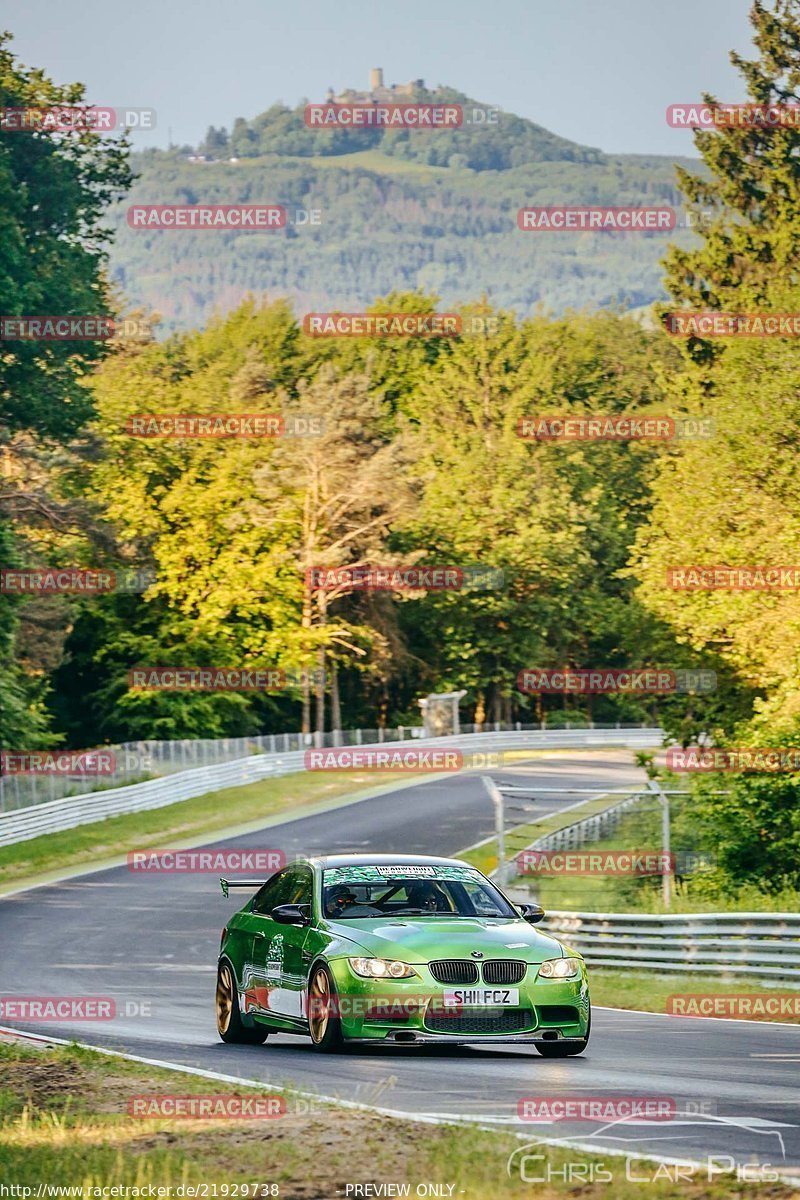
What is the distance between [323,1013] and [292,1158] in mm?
4330

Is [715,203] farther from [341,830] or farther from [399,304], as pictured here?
[399,304]

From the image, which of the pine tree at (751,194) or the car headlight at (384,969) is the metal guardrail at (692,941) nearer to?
the car headlight at (384,969)

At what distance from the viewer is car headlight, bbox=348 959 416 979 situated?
1255cm

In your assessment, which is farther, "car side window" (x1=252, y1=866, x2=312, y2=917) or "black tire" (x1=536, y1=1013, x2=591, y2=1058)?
"car side window" (x1=252, y1=866, x2=312, y2=917)

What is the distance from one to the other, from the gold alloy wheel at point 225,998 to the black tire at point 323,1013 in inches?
69.8

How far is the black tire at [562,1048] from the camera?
13.1m

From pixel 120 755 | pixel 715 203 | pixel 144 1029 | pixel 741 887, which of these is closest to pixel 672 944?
pixel 741 887

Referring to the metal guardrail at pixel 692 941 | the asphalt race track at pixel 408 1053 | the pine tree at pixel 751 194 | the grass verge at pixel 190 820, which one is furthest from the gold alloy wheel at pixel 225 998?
the pine tree at pixel 751 194

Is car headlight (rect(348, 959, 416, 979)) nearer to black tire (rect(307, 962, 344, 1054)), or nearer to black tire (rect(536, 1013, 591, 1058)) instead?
black tire (rect(307, 962, 344, 1054))

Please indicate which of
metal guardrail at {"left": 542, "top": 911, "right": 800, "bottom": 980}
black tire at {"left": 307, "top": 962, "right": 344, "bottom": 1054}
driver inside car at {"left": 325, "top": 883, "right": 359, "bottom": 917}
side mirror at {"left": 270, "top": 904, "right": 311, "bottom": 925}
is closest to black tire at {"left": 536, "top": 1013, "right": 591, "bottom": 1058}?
black tire at {"left": 307, "top": 962, "right": 344, "bottom": 1054}

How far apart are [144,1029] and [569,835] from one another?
78.6 feet

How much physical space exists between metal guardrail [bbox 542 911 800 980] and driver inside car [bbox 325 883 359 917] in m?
8.04

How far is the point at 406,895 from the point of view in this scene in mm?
13891

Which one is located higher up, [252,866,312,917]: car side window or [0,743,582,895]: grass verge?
[252,866,312,917]: car side window
